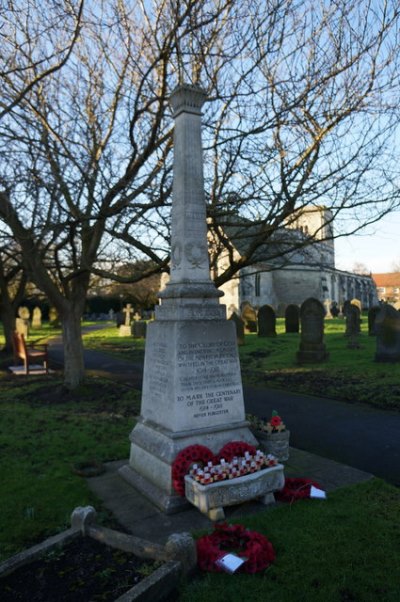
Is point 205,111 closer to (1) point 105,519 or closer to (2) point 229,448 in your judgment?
(2) point 229,448

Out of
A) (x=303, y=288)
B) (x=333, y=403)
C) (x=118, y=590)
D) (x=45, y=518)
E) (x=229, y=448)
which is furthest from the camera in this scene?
(x=303, y=288)

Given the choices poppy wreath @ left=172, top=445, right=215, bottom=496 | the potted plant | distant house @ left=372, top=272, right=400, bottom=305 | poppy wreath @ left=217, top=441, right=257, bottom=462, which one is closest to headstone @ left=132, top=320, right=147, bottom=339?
the potted plant

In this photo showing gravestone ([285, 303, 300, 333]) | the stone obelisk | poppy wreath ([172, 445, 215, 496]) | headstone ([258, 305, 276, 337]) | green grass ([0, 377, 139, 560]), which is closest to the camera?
green grass ([0, 377, 139, 560])

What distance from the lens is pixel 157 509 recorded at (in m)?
4.98

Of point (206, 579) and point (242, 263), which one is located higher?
point (242, 263)

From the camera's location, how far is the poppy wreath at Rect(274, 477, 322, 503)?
5.04 m

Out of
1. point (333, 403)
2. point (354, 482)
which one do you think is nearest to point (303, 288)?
point (333, 403)

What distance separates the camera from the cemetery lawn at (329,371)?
1086 centimetres

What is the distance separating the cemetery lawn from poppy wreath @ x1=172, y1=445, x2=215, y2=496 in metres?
5.97

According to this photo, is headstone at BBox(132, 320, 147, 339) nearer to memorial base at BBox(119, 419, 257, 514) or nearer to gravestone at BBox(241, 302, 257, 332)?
gravestone at BBox(241, 302, 257, 332)

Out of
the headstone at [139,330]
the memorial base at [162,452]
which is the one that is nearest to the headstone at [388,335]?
the memorial base at [162,452]

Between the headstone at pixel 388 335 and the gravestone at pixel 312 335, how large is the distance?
1.97 metres

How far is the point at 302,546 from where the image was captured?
4.02 m

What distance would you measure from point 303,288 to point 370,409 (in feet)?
170
